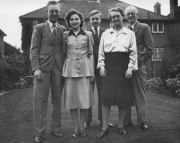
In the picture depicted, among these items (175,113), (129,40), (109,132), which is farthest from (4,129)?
(175,113)

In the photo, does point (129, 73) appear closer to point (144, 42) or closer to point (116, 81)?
point (116, 81)

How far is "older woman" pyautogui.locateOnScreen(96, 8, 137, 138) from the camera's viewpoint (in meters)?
4.62

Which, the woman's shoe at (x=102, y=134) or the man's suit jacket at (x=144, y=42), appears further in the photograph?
the man's suit jacket at (x=144, y=42)

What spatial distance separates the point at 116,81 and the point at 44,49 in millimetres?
1398

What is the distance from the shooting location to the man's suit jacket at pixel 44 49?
177 inches

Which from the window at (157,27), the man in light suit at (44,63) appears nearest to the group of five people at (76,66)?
the man in light suit at (44,63)

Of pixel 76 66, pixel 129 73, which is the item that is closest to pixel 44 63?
pixel 76 66

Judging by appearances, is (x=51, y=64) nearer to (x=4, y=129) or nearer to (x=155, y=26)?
(x=4, y=129)

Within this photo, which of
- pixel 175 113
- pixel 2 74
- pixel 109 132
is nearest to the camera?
pixel 109 132

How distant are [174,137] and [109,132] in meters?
1.17

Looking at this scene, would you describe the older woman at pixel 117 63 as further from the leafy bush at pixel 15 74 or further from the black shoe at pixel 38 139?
the leafy bush at pixel 15 74

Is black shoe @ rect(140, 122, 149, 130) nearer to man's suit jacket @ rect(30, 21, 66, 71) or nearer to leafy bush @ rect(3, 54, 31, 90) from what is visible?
man's suit jacket @ rect(30, 21, 66, 71)

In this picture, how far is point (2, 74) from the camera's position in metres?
14.8

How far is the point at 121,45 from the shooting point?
4.61 m
